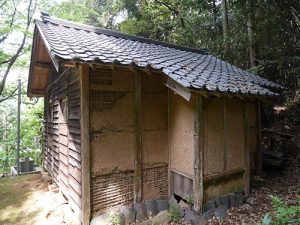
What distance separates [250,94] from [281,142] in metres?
4.81

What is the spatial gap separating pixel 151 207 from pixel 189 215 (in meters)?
0.90

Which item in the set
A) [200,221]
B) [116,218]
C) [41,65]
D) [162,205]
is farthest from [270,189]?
[41,65]

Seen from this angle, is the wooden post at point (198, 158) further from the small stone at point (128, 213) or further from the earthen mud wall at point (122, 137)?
the small stone at point (128, 213)

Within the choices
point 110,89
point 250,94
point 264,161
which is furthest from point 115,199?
point 264,161

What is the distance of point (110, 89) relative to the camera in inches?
207

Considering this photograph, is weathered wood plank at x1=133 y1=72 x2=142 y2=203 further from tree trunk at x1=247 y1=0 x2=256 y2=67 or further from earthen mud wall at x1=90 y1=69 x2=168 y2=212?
tree trunk at x1=247 y1=0 x2=256 y2=67

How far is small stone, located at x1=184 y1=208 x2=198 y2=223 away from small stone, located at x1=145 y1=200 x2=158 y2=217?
72 cm

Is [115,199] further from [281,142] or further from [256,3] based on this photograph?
[256,3]

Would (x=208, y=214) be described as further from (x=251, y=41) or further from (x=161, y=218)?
(x=251, y=41)

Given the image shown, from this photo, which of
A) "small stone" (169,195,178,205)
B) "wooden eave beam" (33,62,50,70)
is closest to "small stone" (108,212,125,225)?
"small stone" (169,195,178,205)

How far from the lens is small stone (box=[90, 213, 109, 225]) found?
16.4 feet

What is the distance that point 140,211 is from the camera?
5332mm

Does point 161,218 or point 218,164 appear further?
point 218,164

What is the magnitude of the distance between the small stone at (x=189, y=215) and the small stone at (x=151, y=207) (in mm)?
718
